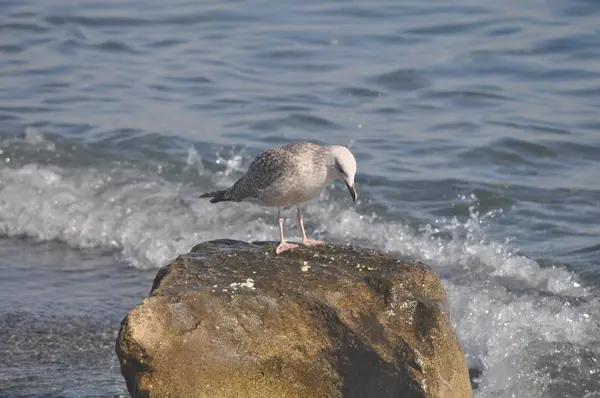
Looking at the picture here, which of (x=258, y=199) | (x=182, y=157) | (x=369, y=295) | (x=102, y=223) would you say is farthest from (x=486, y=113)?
(x=369, y=295)

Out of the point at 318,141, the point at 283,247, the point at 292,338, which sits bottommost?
the point at 318,141

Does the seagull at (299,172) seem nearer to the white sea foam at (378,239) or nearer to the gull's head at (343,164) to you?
the gull's head at (343,164)

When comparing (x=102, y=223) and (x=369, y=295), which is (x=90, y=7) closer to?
(x=102, y=223)

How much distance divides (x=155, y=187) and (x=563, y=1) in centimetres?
777

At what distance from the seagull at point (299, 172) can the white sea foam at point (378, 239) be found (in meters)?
1.54

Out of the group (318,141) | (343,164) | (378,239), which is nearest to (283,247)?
(343,164)

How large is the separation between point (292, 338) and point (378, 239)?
14.2ft

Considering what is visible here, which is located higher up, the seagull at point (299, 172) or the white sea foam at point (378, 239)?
the seagull at point (299, 172)

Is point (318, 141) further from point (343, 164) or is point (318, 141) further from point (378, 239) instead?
point (343, 164)

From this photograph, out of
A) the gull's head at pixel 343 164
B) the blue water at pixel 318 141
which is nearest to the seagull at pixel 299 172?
the gull's head at pixel 343 164

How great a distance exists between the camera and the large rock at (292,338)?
16.0 feet

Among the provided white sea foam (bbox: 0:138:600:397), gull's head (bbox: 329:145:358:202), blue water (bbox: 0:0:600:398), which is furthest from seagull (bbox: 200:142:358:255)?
white sea foam (bbox: 0:138:600:397)

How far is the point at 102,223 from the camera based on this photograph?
9727 millimetres

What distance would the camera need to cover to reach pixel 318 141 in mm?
11625
